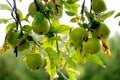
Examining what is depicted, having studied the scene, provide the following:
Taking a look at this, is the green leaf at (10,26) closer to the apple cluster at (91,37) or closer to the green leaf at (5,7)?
the green leaf at (5,7)

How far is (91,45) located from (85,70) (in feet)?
20.1

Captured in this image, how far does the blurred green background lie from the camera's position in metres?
6.76

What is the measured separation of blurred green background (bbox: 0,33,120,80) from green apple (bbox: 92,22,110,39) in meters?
5.52

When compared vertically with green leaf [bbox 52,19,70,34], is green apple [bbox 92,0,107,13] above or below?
above

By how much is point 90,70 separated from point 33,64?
19.6 ft

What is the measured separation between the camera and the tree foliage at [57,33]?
113 centimetres

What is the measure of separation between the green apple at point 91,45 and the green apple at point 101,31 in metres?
0.02

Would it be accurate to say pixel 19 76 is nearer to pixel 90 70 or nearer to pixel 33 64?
pixel 90 70

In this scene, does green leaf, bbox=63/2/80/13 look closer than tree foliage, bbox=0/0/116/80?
No

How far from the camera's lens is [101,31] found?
1115mm

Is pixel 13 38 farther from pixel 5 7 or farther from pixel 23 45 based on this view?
pixel 5 7

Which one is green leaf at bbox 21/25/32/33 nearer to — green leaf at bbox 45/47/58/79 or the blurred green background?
green leaf at bbox 45/47/58/79

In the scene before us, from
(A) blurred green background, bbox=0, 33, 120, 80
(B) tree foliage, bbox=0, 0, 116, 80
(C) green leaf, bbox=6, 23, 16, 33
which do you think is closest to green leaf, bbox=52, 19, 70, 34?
(B) tree foliage, bbox=0, 0, 116, 80

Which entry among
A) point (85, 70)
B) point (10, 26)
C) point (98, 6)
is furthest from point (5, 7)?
point (85, 70)
